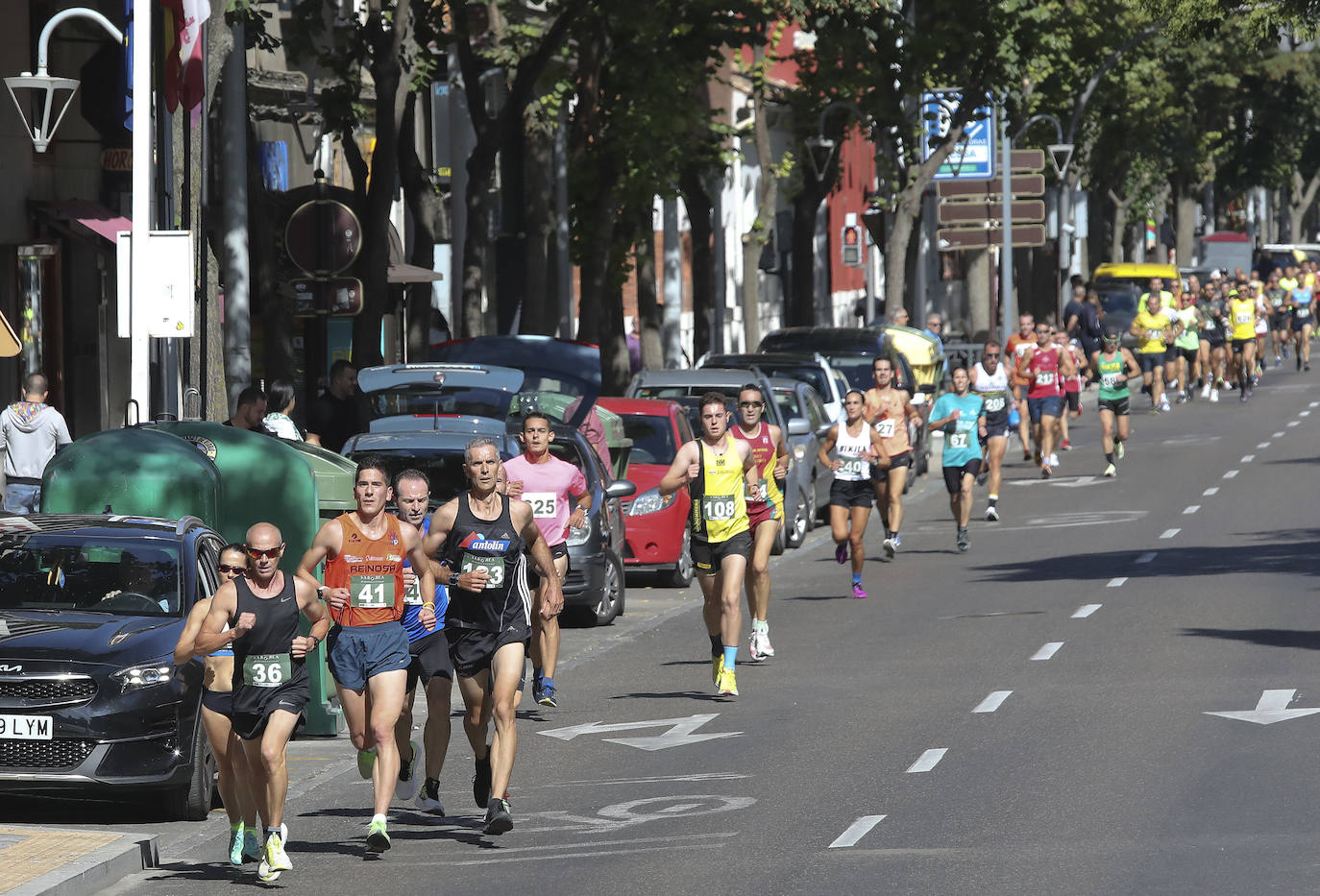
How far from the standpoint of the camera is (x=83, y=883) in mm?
9609

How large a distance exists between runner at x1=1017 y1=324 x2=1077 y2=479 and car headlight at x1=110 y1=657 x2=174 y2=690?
20.5 m

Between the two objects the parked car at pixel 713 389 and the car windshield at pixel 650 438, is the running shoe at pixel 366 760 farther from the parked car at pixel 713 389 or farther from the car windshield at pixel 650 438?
the parked car at pixel 713 389

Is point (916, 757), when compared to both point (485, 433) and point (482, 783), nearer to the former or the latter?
point (482, 783)

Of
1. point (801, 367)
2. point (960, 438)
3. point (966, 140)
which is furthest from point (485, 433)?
point (966, 140)

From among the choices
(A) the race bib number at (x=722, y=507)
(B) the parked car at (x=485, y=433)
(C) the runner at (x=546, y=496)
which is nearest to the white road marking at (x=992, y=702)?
(A) the race bib number at (x=722, y=507)

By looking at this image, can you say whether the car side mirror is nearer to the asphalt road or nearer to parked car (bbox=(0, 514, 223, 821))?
the asphalt road

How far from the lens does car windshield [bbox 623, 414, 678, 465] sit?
21953 mm

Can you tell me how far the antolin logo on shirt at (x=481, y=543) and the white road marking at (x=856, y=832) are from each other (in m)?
2.03

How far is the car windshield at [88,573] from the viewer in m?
11.6

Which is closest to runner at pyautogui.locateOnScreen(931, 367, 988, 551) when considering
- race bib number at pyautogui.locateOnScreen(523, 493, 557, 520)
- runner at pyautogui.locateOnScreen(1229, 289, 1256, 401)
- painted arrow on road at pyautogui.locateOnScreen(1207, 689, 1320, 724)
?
race bib number at pyautogui.locateOnScreen(523, 493, 557, 520)

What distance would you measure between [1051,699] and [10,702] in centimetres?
584

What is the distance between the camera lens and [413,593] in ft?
35.5

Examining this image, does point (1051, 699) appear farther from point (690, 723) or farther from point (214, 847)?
point (214, 847)

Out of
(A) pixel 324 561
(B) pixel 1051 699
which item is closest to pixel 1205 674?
(B) pixel 1051 699
